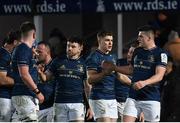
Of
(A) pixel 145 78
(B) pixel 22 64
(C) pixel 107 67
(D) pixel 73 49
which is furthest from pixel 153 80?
(B) pixel 22 64

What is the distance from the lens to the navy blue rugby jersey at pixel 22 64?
40.0ft

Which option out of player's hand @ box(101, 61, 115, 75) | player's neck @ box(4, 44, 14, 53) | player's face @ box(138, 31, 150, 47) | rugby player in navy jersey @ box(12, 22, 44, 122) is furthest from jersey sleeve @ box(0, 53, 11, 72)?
player's face @ box(138, 31, 150, 47)

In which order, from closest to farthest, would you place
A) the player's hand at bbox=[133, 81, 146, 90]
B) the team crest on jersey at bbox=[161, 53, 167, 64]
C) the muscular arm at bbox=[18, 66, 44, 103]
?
the player's hand at bbox=[133, 81, 146, 90] < the muscular arm at bbox=[18, 66, 44, 103] < the team crest on jersey at bbox=[161, 53, 167, 64]

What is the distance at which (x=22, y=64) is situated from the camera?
12.1 meters

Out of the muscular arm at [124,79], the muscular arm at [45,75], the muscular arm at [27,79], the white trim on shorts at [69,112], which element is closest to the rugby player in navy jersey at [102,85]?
the muscular arm at [124,79]

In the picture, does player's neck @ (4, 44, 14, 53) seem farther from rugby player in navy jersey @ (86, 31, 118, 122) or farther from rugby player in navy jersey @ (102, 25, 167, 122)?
rugby player in navy jersey @ (102, 25, 167, 122)

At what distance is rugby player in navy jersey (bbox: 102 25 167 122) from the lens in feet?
41.2

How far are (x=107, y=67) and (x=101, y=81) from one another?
0.59 metres

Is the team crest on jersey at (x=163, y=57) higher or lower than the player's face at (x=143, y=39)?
lower

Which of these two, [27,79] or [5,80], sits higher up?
[27,79]

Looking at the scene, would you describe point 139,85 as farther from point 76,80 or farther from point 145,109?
point 76,80

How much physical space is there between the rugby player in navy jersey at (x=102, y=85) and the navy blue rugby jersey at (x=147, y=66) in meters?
0.74

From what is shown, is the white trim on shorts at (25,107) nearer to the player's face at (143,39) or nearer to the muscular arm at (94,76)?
the muscular arm at (94,76)

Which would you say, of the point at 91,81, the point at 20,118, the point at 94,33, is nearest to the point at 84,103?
the point at 91,81
